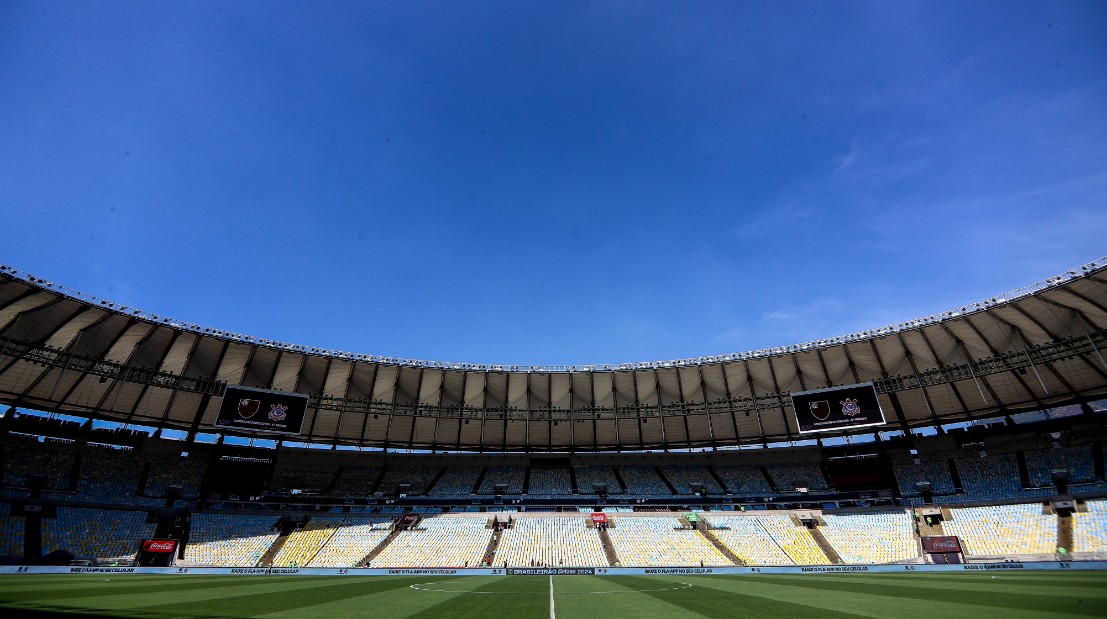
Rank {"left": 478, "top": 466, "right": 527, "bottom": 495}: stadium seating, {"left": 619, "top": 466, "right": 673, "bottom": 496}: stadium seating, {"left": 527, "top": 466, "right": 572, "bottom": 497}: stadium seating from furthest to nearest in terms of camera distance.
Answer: {"left": 478, "top": 466, "right": 527, "bottom": 495}: stadium seating
{"left": 527, "top": 466, "right": 572, "bottom": 497}: stadium seating
{"left": 619, "top": 466, "right": 673, "bottom": 496}: stadium seating

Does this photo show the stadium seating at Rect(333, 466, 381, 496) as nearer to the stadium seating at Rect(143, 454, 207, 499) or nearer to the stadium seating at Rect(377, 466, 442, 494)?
the stadium seating at Rect(377, 466, 442, 494)

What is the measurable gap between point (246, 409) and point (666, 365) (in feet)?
118

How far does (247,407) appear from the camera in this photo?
41062mm

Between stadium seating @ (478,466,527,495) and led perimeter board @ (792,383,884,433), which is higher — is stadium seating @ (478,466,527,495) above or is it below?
below

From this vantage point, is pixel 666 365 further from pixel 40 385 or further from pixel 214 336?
pixel 40 385

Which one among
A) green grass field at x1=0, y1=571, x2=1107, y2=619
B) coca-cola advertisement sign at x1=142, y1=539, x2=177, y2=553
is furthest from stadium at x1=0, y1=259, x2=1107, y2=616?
green grass field at x1=0, y1=571, x2=1107, y2=619

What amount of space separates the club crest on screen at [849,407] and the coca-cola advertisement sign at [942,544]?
9.81 m

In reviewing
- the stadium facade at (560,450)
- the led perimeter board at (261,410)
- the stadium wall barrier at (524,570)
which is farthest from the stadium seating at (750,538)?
the led perimeter board at (261,410)

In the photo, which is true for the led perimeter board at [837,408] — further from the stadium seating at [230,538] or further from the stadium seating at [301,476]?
the stadium seating at [301,476]

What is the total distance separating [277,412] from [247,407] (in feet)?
7.35

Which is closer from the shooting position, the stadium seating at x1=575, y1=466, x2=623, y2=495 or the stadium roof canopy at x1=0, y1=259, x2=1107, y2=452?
the stadium roof canopy at x1=0, y1=259, x2=1107, y2=452

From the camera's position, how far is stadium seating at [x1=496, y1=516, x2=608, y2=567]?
38031mm

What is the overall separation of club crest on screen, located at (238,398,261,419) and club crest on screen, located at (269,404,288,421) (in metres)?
1.07

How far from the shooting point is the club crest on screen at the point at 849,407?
135ft
